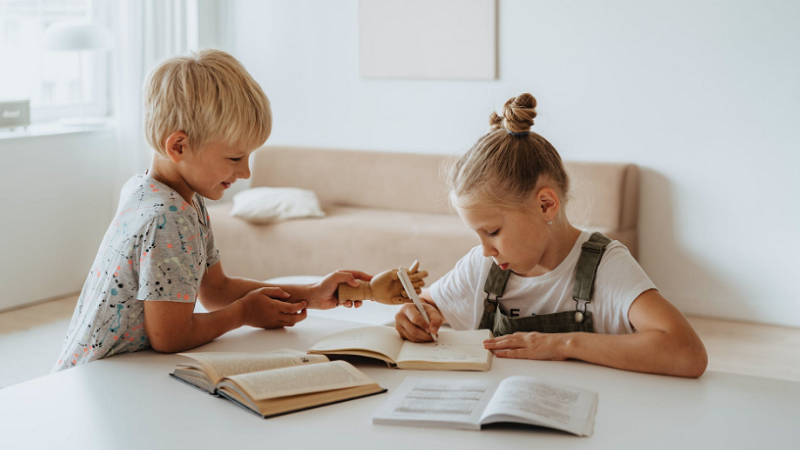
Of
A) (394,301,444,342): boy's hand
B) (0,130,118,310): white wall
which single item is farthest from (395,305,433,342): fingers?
(0,130,118,310): white wall

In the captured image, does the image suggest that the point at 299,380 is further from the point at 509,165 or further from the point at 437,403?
the point at 509,165

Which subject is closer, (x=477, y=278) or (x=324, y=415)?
(x=324, y=415)

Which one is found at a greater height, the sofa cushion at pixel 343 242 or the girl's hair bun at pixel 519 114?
the girl's hair bun at pixel 519 114

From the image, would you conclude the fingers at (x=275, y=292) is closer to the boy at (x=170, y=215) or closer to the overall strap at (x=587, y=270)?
the boy at (x=170, y=215)

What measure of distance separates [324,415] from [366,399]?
0.09 metres

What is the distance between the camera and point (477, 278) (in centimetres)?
178

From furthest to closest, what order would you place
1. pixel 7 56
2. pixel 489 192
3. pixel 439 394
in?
pixel 7 56
pixel 489 192
pixel 439 394

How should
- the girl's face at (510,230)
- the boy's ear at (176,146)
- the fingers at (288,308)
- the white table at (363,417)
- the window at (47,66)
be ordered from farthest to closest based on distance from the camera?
the window at (47,66) → the fingers at (288,308) → the girl's face at (510,230) → the boy's ear at (176,146) → the white table at (363,417)

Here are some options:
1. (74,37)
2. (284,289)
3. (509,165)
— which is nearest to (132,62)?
(74,37)

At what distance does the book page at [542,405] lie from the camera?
3.69ft

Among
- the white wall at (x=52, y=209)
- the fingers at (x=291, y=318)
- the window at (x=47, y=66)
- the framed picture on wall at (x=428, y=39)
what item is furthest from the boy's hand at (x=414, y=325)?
the window at (x=47, y=66)

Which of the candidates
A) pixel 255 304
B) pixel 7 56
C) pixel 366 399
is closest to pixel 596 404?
pixel 366 399

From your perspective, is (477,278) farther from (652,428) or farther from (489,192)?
(652,428)

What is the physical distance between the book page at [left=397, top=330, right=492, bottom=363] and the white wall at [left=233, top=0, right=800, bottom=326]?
7.18 ft
